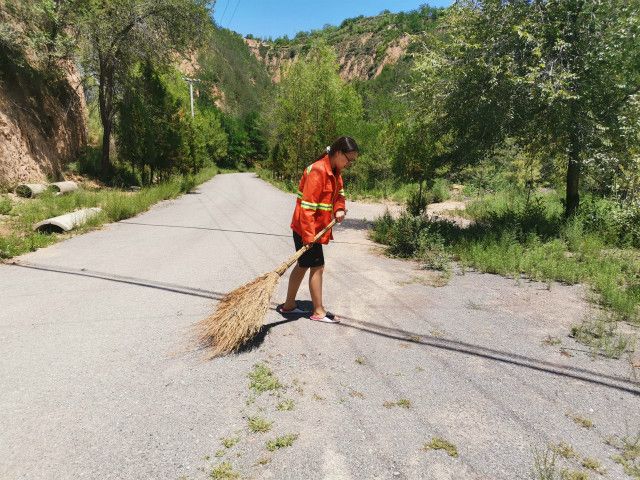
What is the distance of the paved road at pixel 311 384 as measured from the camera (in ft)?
8.44

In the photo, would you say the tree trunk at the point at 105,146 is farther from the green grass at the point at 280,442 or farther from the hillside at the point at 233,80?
the hillside at the point at 233,80

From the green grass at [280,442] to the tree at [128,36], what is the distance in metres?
17.8

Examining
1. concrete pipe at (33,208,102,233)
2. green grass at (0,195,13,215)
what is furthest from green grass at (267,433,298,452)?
green grass at (0,195,13,215)

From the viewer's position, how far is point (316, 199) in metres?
4.32

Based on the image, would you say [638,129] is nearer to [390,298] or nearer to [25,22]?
[390,298]

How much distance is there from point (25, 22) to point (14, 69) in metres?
1.81

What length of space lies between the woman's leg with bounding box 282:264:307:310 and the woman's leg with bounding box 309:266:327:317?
13cm

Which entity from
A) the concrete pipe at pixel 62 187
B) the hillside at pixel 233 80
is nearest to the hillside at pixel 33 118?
the concrete pipe at pixel 62 187

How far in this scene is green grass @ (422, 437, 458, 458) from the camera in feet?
8.63

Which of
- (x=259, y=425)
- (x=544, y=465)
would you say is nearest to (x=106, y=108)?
(x=259, y=425)

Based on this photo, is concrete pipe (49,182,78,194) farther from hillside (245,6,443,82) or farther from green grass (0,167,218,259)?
hillside (245,6,443,82)

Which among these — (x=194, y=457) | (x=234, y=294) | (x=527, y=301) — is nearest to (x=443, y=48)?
(x=527, y=301)

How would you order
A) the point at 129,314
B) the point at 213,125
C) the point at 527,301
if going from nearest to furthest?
1. the point at 129,314
2. the point at 527,301
3. the point at 213,125

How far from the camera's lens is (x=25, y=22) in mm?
14828
